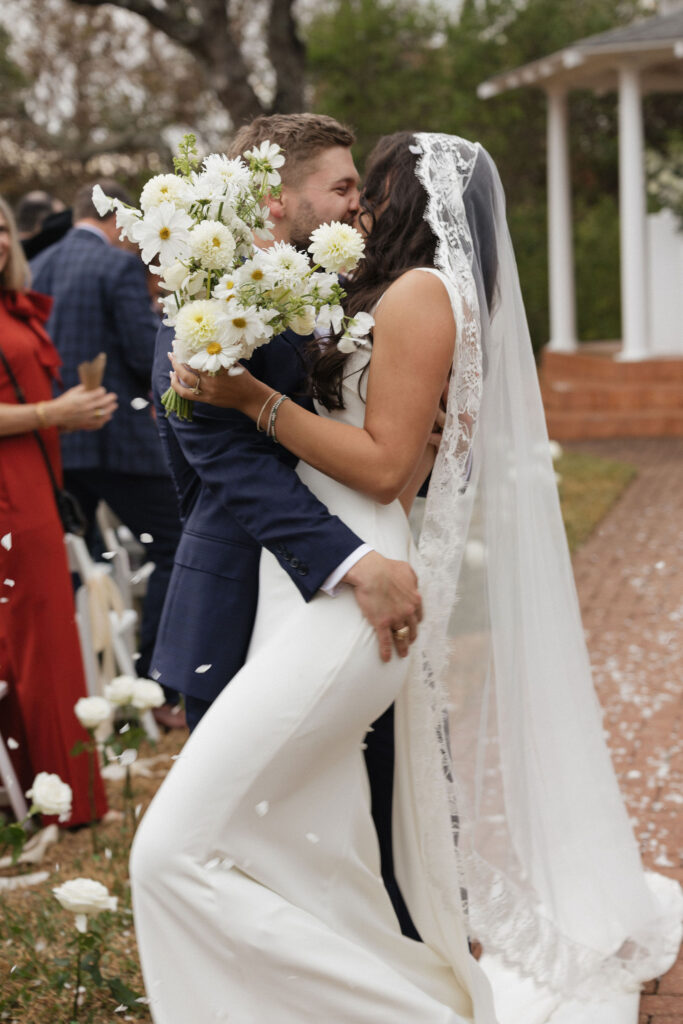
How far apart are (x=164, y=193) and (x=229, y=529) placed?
2.31ft

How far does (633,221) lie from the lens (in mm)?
15367

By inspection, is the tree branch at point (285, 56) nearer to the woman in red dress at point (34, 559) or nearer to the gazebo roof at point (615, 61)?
the gazebo roof at point (615, 61)

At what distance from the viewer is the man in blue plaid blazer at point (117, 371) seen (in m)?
5.51

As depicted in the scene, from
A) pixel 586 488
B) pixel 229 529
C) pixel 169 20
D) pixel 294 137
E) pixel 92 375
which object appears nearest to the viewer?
pixel 229 529

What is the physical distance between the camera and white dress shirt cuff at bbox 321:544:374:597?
8.16ft

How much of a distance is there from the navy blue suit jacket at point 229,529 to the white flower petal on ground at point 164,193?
39cm

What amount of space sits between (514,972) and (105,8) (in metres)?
20.4

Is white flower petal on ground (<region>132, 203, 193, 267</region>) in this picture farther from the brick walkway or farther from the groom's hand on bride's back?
the brick walkway

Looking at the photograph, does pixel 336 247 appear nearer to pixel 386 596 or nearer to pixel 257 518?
pixel 257 518

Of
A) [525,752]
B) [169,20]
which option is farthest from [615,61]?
[525,752]

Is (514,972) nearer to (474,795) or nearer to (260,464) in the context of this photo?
(474,795)

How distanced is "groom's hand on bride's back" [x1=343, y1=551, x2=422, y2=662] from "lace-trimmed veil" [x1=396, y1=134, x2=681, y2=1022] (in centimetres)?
40

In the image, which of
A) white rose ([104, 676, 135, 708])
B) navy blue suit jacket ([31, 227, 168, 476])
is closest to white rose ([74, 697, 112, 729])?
white rose ([104, 676, 135, 708])

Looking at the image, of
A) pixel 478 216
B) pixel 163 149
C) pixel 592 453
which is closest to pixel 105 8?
pixel 163 149
